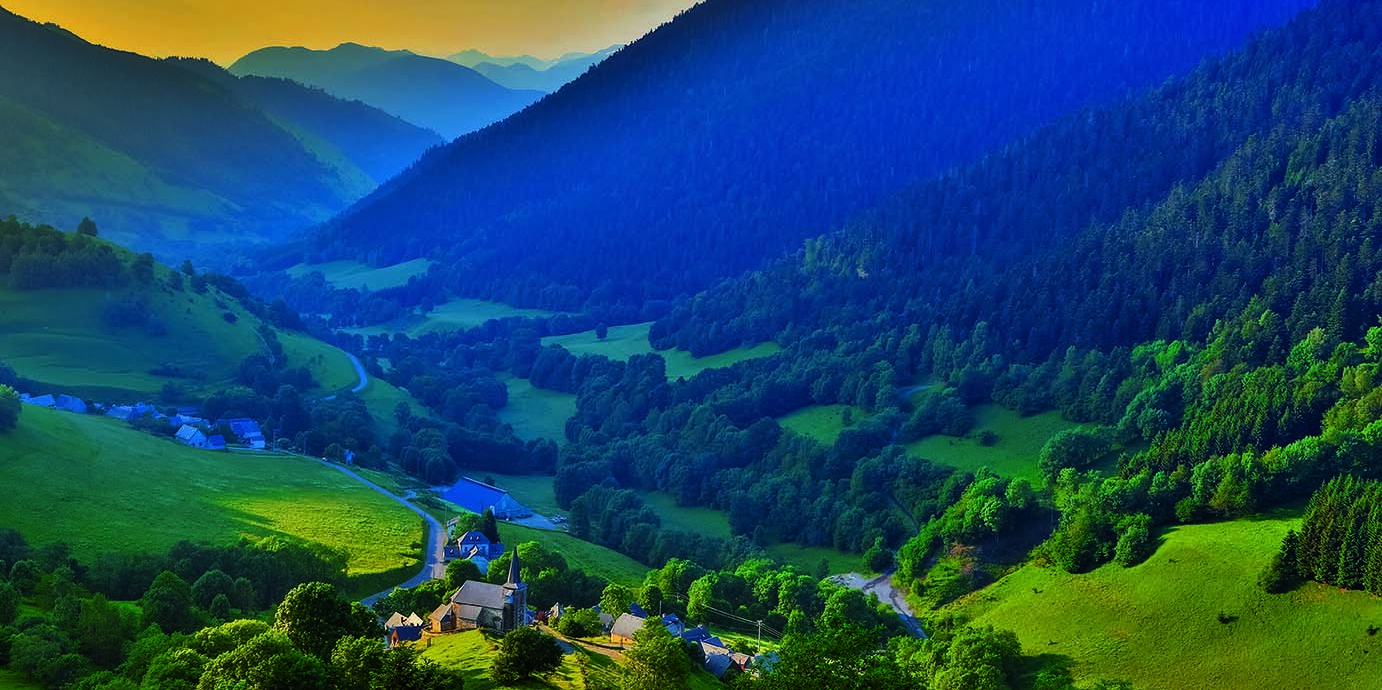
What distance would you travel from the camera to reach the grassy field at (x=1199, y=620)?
6619 cm

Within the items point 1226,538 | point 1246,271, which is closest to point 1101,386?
point 1246,271

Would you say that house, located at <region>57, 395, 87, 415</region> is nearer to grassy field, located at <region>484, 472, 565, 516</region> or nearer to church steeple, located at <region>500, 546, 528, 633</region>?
grassy field, located at <region>484, 472, 565, 516</region>

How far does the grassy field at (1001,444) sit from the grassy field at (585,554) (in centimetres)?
3908

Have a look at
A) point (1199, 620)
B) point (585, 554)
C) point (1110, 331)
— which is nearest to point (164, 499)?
point (585, 554)

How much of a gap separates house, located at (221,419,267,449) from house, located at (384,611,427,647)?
71436mm

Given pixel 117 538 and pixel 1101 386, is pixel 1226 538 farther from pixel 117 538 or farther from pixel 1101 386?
pixel 117 538

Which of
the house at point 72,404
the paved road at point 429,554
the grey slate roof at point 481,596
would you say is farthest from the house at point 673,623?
the house at point 72,404

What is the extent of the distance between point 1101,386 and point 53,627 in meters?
106

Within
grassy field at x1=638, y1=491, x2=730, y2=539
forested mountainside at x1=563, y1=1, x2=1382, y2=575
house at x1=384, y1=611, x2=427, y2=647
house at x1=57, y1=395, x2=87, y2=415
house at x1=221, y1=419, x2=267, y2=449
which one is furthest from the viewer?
house at x1=221, y1=419, x2=267, y2=449

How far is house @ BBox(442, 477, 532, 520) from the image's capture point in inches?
4717

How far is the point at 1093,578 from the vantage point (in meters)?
82.8

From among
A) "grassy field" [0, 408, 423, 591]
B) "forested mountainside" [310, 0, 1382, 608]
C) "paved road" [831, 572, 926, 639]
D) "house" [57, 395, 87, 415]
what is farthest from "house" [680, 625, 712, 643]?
"house" [57, 395, 87, 415]

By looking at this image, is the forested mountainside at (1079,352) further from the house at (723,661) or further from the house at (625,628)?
the house at (625,628)

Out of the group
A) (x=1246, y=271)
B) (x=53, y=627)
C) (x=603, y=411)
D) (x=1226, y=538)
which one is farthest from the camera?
(x=603, y=411)
